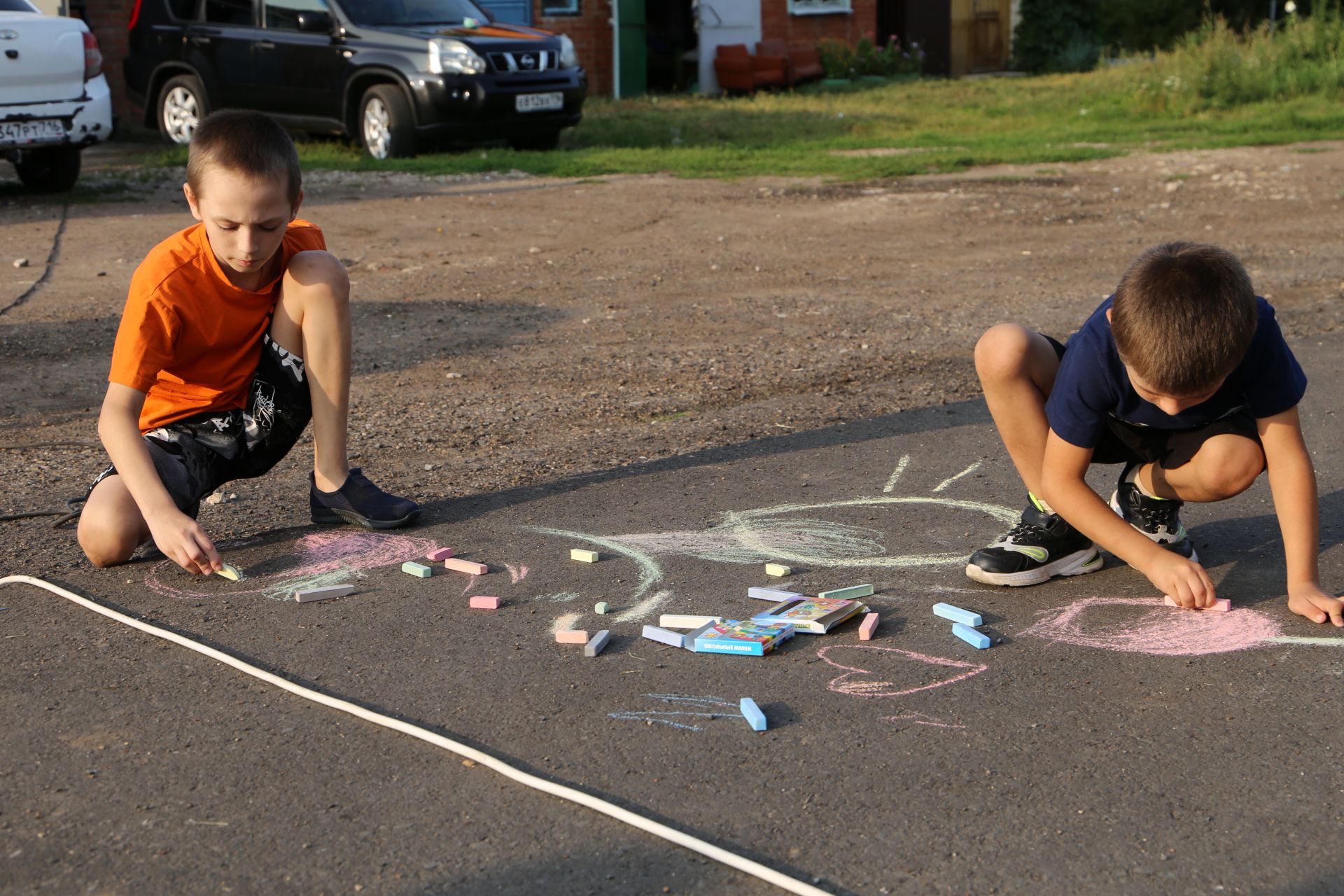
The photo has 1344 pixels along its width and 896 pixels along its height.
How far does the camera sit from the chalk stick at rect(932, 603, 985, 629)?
3.23 m

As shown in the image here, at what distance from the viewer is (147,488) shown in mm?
3447

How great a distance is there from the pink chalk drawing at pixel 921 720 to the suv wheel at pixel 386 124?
437 inches

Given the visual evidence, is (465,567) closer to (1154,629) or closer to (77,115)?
(1154,629)

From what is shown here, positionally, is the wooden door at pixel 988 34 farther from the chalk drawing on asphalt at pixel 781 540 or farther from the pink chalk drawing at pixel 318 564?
the pink chalk drawing at pixel 318 564

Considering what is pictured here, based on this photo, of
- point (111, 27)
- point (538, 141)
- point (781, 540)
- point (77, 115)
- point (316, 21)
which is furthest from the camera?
point (111, 27)

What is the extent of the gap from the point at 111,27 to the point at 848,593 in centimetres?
1654

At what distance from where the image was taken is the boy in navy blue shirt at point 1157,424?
289cm

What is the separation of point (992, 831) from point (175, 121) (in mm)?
14162

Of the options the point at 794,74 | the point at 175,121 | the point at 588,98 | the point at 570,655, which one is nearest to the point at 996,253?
the point at 570,655

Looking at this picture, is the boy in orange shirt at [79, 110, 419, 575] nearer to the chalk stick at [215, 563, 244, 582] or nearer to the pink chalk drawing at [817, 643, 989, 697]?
the chalk stick at [215, 563, 244, 582]

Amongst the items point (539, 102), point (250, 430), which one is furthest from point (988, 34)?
point (250, 430)

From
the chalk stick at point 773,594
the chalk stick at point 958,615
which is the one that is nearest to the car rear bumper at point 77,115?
the chalk stick at point 773,594

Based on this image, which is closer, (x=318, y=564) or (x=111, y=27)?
(x=318, y=564)

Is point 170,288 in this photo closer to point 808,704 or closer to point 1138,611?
point 808,704
